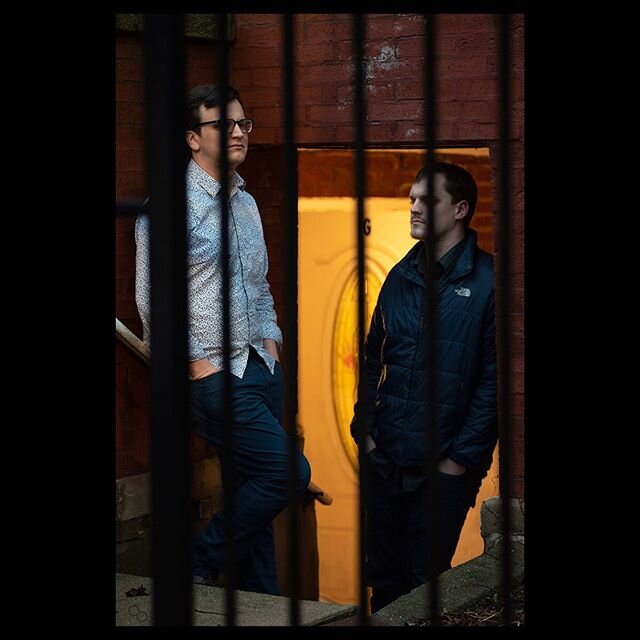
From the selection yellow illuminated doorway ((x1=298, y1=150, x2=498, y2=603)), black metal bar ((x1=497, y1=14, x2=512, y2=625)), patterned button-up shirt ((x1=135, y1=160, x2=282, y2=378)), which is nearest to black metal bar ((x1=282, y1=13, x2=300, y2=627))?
black metal bar ((x1=497, y1=14, x2=512, y2=625))

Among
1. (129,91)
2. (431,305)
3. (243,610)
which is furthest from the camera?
(129,91)

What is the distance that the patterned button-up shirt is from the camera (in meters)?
3.37

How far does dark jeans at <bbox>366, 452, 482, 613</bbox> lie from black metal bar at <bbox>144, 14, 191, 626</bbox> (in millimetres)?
2237

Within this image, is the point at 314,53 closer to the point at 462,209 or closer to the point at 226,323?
the point at 462,209

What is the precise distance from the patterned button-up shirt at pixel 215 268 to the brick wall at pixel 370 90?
0.65 meters

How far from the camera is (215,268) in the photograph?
3453 mm

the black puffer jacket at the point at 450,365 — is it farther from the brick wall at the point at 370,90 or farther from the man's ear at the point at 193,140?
the man's ear at the point at 193,140

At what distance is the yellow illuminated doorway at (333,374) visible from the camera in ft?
19.9

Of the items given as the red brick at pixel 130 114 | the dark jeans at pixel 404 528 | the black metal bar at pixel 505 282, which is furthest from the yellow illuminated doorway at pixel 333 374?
the black metal bar at pixel 505 282

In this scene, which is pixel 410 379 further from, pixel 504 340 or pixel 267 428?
pixel 504 340

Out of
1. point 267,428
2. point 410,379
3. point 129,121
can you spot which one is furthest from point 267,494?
point 129,121

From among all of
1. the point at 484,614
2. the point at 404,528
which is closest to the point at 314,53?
the point at 404,528

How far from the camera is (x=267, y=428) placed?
139 inches

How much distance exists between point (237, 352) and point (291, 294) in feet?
5.57
